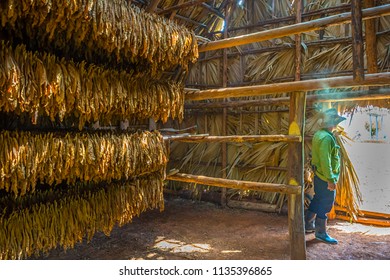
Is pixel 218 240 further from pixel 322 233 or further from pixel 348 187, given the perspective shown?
pixel 348 187

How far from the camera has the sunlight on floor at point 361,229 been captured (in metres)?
4.04

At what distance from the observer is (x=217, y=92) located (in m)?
2.86

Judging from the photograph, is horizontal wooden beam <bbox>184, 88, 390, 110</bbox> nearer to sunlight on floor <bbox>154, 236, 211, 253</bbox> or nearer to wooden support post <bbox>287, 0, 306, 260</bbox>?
wooden support post <bbox>287, 0, 306, 260</bbox>

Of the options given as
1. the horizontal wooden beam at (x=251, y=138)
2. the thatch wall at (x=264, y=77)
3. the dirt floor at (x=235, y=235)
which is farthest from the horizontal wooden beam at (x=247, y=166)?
the horizontal wooden beam at (x=251, y=138)

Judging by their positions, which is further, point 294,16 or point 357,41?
point 294,16

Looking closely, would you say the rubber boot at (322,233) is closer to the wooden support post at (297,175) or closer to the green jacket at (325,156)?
the green jacket at (325,156)

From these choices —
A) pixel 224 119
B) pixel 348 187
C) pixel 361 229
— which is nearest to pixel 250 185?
pixel 361 229

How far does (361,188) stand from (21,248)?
17.5 ft

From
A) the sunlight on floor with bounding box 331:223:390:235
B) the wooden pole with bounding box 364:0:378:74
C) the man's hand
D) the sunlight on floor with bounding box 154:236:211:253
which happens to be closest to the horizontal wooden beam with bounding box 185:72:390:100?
the man's hand

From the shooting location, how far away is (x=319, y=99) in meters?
3.38

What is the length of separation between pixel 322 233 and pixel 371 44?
2.92 meters

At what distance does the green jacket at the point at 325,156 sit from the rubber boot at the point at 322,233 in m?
0.62
